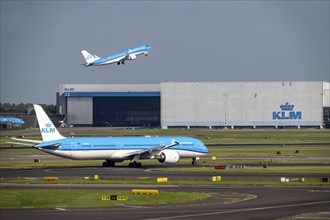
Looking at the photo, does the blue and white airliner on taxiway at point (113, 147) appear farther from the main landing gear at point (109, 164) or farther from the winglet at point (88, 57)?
the winglet at point (88, 57)

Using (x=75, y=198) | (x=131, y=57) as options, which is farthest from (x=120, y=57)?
(x=75, y=198)

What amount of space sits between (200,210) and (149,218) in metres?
6.15

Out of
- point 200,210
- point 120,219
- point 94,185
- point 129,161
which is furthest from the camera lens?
point 129,161

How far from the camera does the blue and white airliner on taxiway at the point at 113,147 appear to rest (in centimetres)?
10325

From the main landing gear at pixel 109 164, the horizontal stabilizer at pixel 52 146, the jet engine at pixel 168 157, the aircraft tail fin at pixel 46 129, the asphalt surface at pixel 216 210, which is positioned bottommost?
the asphalt surface at pixel 216 210

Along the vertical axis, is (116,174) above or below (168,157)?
below

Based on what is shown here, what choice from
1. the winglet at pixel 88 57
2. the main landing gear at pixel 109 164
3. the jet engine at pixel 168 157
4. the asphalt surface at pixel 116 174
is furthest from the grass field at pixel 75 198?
the winglet at pixel 88 57


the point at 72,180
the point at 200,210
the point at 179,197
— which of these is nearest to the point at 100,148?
the point at 72,180

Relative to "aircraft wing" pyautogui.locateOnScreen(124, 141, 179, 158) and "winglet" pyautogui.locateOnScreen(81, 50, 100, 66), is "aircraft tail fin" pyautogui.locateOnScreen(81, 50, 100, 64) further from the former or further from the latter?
"aircraft wing" pyautogui.locateOnScreen(124, 141, 179, 158)

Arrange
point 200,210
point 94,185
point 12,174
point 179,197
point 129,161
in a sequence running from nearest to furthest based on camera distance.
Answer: point 200,210, point 179,197, point 94,185, point 12,174, point 129,161

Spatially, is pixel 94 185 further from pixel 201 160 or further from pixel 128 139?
pixel 201 160

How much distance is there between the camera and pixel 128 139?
108 meters

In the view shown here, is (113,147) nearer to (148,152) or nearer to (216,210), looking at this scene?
(148,152)

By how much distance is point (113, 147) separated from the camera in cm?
10644
